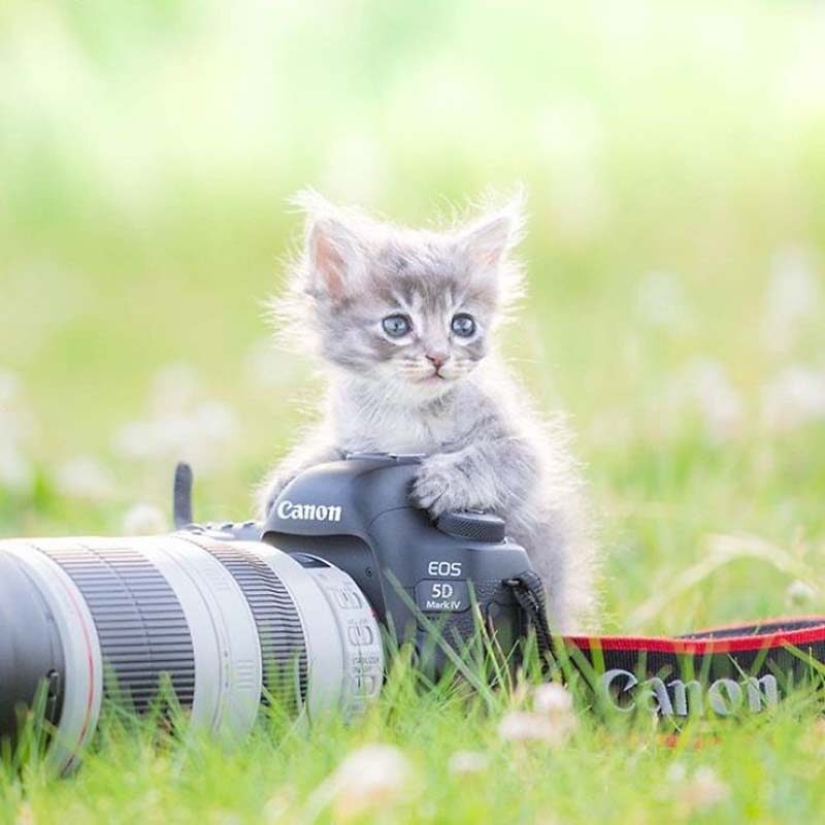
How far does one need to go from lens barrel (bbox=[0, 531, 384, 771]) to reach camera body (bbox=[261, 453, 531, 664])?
4 cm

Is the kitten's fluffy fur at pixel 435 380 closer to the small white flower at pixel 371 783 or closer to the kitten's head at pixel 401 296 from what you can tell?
the kitten's head at pixel 401 296

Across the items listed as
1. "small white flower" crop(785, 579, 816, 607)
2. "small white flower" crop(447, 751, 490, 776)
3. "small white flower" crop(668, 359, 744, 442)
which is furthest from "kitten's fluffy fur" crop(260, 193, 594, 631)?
"small white flower" crop(668, 359, 744, 442)

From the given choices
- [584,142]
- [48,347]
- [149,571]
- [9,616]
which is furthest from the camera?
[584,142]

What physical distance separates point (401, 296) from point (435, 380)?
15 centimetres

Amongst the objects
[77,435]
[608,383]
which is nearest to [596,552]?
[608,383]

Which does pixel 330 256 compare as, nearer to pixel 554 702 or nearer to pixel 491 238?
pixel 491 238

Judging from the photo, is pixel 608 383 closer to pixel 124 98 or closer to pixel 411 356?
pixel 411 356

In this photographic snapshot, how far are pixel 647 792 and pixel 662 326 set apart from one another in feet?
11.8

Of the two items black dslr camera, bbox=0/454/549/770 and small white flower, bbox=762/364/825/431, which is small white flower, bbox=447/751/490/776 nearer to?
black dslr camera, bbox=0/454/549/770

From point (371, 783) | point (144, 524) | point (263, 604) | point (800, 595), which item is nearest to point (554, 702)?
point (263, 604)

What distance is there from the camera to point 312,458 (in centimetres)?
303

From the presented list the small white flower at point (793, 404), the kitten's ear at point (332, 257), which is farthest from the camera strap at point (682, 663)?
the small white flower at point (793, 404)

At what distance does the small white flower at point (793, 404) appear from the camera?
15.2ft

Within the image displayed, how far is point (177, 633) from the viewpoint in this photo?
2.49 m
